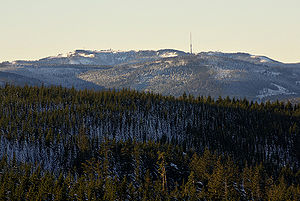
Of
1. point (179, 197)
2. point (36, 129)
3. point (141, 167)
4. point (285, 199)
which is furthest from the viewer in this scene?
point (36, 129)

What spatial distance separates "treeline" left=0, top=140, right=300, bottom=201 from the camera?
96.6 m

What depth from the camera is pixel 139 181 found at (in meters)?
130

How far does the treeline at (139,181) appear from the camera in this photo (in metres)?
96.6

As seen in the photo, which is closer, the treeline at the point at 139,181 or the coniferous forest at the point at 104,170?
the treeline at the point at 139,181

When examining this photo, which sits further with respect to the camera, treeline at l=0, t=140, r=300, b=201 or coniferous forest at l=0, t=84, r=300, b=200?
coniferous forest at l=0, t=84, r=300, b=200

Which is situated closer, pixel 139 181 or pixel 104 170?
pixel 139 181

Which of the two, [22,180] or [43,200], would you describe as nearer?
[43,200]

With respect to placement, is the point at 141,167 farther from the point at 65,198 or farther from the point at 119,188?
the point at 65,198

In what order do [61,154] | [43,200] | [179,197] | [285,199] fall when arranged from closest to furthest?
[43,200] < [179,197] < [285,199] < [61,154]

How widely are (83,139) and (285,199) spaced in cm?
7982

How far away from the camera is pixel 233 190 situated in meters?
116

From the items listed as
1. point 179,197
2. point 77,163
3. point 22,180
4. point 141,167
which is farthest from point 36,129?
point 179,197

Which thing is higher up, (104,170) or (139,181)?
(104,170)

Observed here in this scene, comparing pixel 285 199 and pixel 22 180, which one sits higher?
pixel 22 180
